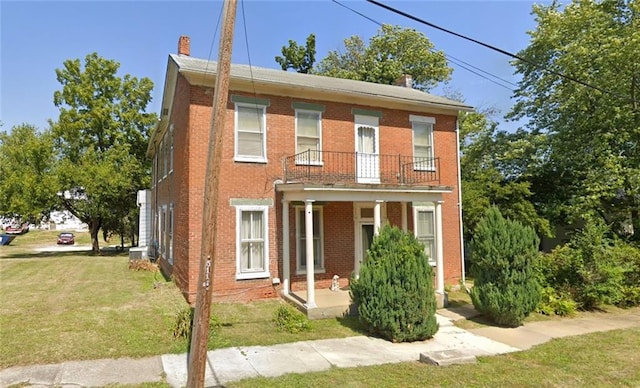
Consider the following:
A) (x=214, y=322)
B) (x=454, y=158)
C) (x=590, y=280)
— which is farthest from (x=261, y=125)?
(x=590, y=280)

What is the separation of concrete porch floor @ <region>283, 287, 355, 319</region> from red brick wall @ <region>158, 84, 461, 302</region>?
642 mm

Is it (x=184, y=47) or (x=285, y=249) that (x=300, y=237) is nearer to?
(x=285, y=249)

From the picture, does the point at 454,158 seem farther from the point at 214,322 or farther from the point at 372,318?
the point at 214,322

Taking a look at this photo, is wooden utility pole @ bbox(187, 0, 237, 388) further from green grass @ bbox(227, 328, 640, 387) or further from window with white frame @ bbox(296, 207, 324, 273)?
window with white frame @ bbox(296, 207, 324, 273)

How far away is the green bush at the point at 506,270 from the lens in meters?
9.91

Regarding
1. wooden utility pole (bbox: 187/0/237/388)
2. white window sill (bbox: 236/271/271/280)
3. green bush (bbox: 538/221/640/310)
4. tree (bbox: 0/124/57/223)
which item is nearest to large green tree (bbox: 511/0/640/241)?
green bush (bbox: 538/221/640/310)

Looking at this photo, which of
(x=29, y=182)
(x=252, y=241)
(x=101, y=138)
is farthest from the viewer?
(x=101, y=138)

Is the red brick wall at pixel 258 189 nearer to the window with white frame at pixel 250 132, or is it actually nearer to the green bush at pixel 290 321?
the window with white frame at pixel 250 132

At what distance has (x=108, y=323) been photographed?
9234 mm

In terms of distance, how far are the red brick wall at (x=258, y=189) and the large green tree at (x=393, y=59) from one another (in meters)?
17.9

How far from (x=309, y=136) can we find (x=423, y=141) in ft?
15.0

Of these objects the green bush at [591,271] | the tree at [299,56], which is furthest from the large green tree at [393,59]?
the green bush at [591,271]

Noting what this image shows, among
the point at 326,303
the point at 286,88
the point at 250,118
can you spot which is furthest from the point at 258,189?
the point at 326,303

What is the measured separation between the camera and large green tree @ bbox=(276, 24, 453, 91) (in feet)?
104
